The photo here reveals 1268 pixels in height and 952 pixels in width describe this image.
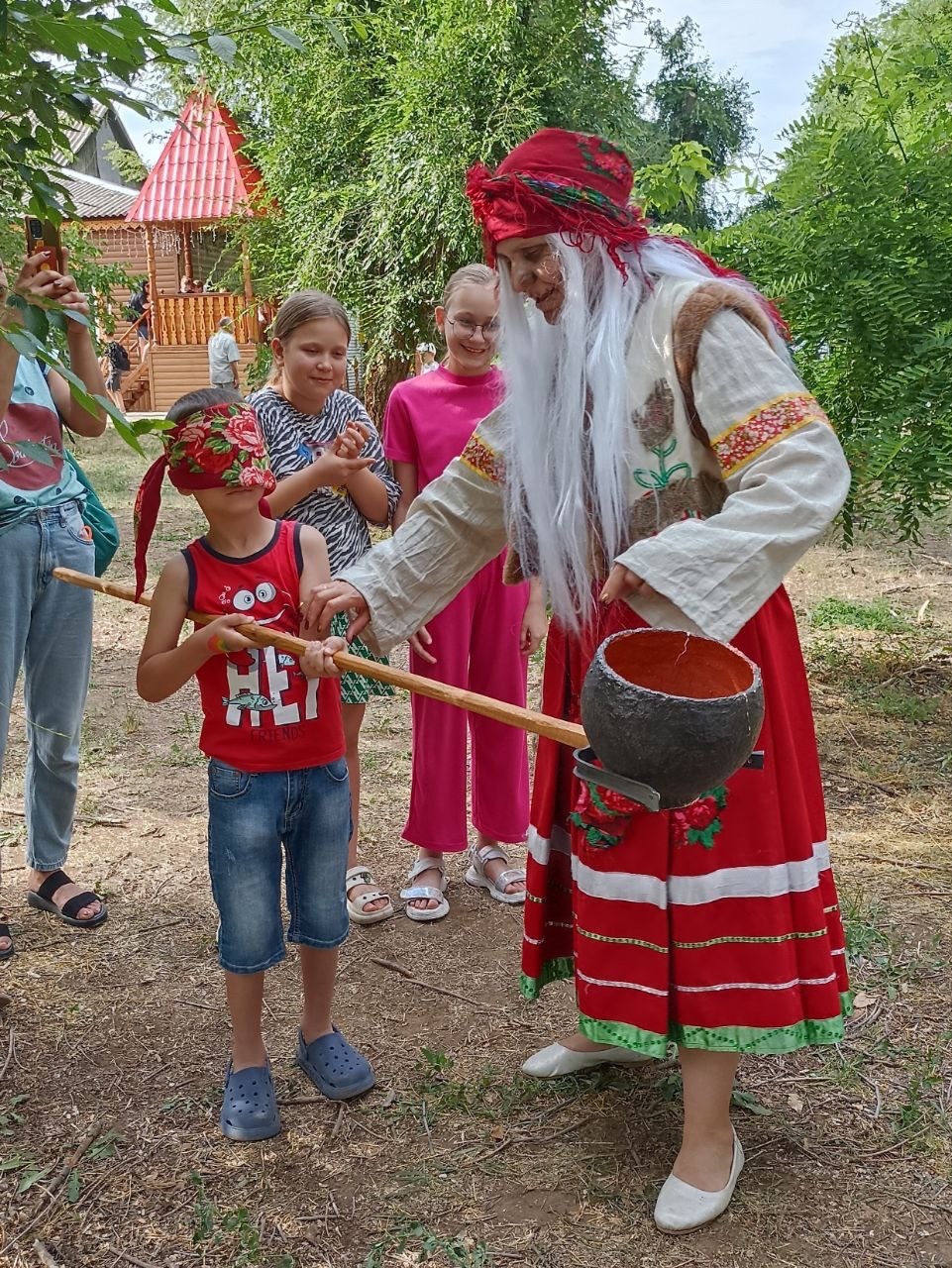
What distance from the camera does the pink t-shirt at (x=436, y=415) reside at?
11.7 feet

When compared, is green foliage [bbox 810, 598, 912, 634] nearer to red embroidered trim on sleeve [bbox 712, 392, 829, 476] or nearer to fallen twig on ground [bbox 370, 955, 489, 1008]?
fallen twig on ground [bbox 370, 955, 489, 1008]

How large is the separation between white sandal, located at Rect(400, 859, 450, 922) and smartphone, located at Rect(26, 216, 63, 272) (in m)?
2.04

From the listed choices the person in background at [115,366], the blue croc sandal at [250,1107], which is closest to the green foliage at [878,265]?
the blue croc sandal at [250,1107]

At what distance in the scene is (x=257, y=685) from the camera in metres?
2.44

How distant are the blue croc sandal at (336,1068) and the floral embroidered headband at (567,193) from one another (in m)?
1.82

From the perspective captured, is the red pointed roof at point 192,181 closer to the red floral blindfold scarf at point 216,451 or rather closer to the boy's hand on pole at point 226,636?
the red floral blindfold scarf at point 216,451

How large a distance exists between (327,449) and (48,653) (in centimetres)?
99

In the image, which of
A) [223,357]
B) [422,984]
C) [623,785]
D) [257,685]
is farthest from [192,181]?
[623,785]

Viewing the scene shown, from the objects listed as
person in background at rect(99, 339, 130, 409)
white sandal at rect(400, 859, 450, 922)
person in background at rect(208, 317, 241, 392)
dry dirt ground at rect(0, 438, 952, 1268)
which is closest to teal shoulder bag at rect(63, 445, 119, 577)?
dry dirt ground at rect(0, 438, 952, 1268)

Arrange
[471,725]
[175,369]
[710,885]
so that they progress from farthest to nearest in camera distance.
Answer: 1. [175,369]
2. [471,725]
3. [710,885]

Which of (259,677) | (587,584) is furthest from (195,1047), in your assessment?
(587,584)

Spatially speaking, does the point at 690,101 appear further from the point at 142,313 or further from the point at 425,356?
the point at 425,356

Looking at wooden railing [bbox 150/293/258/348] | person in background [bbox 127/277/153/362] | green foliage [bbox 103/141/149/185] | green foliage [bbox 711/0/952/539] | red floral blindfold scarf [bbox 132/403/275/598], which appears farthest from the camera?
green foliage [bbox 103/141/149/185]

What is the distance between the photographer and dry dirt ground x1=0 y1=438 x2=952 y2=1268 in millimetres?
2264
